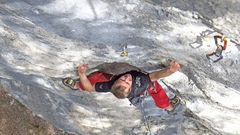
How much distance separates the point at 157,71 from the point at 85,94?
1576mm

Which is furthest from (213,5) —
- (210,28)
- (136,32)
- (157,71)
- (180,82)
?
(180,82)

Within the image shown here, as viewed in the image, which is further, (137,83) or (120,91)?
(137,83)

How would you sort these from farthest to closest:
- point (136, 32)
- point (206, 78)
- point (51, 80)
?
point (51, 80)
point (206, 78)
point (136, 32)

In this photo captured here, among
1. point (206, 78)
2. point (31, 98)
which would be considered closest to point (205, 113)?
point (206, 78)

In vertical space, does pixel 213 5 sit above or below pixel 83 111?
above

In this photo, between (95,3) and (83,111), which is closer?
(95,3)

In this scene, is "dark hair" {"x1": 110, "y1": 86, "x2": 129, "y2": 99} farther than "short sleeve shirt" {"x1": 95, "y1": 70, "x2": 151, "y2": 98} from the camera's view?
No

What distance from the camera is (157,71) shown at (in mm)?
4520

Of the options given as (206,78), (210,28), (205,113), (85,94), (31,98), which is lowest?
(31,98)

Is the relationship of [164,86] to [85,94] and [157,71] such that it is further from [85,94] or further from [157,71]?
[85,94]

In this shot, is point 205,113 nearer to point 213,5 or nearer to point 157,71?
point 157,71

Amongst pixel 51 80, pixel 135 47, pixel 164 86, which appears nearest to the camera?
pixel 135 47

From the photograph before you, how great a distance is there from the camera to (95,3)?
344 centimetres

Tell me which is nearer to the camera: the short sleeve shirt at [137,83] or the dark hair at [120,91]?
the dark hair at [120,91]
